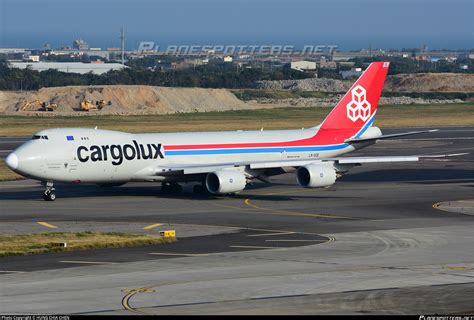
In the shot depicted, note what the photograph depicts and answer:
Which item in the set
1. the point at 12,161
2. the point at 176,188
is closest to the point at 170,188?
the point at 176,188

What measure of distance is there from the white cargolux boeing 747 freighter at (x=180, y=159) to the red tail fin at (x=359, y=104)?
81.4 inches

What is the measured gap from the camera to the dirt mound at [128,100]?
15388cm

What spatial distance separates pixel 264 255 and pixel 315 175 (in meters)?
19.6

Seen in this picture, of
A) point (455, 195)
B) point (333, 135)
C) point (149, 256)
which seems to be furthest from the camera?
point (333, 135)

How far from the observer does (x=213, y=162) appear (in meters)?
63.9

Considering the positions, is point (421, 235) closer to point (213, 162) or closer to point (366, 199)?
point (366, 199)

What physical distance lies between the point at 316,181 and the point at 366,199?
3.37m

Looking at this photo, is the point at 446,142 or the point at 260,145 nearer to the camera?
the point at 260,145

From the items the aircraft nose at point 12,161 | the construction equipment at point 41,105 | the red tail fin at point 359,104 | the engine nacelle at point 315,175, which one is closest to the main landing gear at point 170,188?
the engine nacelle at point 315,175

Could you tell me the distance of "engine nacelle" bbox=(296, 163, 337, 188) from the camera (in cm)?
6047

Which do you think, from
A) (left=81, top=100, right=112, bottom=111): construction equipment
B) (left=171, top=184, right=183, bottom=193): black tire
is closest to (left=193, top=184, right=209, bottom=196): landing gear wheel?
(left=171, top=184, right=183, bottom=193): black tire

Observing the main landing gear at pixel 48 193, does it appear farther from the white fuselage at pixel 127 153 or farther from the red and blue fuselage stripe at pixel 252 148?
the red and blue fuselage stripe at pixel 252 148

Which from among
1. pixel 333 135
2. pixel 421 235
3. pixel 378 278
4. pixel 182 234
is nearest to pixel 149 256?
pixel 182 234

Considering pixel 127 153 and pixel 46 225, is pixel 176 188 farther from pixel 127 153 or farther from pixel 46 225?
pixel 46 225
